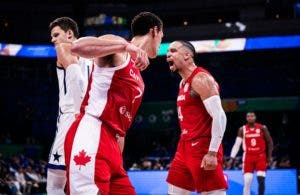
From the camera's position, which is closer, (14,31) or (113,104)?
(113,104)

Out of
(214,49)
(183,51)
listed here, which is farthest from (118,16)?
(183,51)

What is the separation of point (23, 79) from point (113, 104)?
24.4 meters

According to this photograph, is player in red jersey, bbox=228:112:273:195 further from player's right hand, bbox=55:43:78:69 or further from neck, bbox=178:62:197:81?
player's right hand, bbox=55:43:78:69

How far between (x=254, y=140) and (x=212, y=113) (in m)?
6.46

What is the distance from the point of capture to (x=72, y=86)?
468 cm

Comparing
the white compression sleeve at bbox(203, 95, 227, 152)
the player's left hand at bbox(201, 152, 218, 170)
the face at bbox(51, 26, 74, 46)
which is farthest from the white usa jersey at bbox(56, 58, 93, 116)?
the player's left hand at bbox(201, 152, 218, 170)

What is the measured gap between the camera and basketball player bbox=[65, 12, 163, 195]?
3.28 meters

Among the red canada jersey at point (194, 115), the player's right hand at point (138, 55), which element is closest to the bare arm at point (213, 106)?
the red canada jersey at point (194, 115)

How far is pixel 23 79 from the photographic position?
2703cm

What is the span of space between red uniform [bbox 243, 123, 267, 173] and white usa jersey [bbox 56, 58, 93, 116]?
6.85 metres

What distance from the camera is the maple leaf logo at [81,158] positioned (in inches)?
130

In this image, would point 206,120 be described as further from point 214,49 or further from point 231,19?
point 231,19

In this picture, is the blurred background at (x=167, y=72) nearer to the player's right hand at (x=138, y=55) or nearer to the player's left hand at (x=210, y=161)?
the player's left hand at (x=210, y=161)

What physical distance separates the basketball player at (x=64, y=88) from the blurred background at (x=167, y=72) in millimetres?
17629
